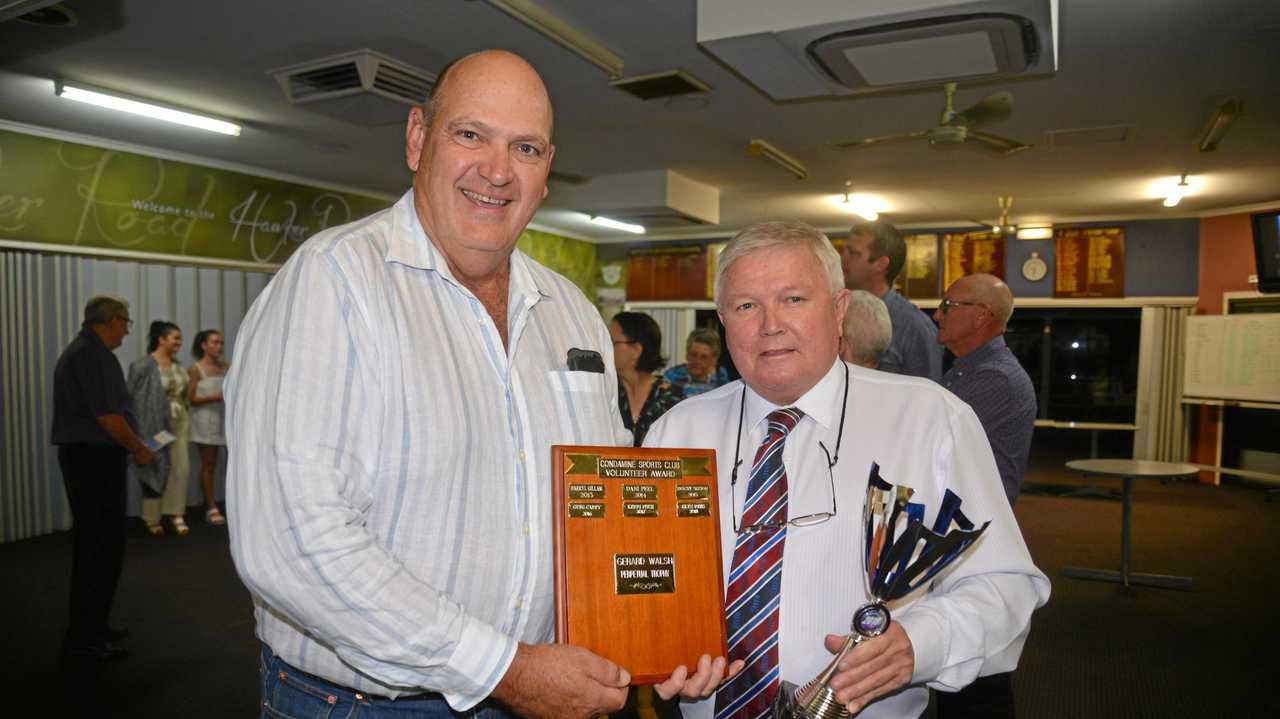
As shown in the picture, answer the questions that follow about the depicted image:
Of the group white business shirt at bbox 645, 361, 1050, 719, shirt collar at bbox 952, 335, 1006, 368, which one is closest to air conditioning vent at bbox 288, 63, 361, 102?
shirt collar at bbox 952, 335, 1006, 368

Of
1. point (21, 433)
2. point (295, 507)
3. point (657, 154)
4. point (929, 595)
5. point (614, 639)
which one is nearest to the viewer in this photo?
point (295, 507)

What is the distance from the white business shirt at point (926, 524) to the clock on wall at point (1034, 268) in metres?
11.3

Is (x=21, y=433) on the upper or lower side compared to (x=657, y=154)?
lower

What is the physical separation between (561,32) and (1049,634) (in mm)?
4651

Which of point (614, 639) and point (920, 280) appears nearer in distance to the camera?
point (614, 639)

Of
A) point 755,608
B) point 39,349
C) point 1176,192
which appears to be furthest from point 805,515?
point 1176,192

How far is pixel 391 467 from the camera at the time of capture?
1.37 m

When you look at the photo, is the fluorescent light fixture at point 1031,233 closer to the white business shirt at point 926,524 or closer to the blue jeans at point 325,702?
the white business shirt at point 926,524

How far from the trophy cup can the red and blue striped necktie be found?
0.50ft

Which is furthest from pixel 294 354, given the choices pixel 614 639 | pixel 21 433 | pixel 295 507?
pixel 21 433

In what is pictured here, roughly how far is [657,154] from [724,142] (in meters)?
0.81

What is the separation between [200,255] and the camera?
8234 mm

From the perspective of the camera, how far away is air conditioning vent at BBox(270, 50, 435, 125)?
498 centimetres

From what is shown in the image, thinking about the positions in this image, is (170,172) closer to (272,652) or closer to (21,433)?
(21,433)
